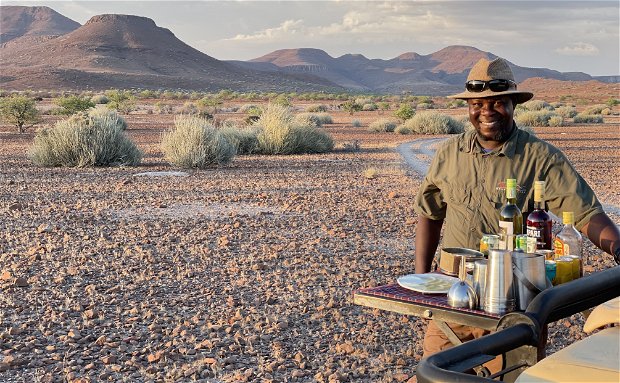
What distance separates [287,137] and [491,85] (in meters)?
19.9

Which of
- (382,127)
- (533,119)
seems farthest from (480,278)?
(533,119)

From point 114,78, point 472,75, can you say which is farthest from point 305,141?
point 114,78

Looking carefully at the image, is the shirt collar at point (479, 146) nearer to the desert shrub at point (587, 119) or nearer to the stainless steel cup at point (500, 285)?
the stainless steel cup at point (500, 285)

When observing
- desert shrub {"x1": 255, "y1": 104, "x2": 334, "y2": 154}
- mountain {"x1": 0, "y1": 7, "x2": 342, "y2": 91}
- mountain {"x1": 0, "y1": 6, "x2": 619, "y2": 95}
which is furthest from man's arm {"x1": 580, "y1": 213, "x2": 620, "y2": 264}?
mountain {"x1": 0, "y1": 7, "x2": 342, "y2": 91}

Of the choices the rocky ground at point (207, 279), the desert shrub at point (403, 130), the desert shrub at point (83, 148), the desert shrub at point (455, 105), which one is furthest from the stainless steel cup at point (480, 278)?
A: the desert shrub at point (455, 105)

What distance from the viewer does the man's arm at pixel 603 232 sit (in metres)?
4.13

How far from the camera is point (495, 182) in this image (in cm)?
445

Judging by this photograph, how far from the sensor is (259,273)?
851cm

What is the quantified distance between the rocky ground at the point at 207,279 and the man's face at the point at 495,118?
1.91 meters

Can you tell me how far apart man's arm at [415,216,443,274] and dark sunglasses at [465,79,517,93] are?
92 centimetres

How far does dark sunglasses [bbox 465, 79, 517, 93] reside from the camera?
4.44m

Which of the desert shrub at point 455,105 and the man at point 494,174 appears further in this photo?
the desert shrub at point 455,105

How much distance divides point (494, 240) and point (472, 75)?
0.95 meters

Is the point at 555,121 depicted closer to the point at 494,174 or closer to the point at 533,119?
the point at 533,119
